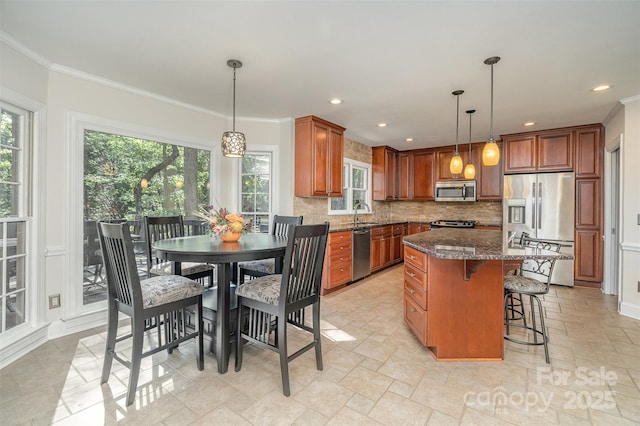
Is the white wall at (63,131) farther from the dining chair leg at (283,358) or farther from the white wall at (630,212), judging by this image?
the white wall at (630,212)

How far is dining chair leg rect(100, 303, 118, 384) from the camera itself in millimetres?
2012

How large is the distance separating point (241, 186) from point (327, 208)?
144cm

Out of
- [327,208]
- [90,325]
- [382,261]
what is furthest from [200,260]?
[382,261]

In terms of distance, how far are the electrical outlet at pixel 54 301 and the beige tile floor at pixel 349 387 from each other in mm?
299

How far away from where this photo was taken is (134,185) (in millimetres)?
3344

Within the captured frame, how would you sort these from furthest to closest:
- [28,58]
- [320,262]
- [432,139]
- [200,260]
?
[432,139], [28,58], [320,262], [200,260]

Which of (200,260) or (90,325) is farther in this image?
(90,325)

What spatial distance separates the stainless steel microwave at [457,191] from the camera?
18.8 feet

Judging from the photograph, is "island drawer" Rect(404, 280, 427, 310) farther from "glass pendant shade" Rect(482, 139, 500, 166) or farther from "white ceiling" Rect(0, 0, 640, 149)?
"white ceiling" Rect(0, 0, 640, 149)

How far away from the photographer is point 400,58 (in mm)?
2471

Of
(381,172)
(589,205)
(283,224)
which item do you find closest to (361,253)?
(283,224)

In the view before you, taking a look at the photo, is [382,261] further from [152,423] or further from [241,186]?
[152,423]

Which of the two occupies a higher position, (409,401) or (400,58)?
(400,58)

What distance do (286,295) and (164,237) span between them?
1.72 m
